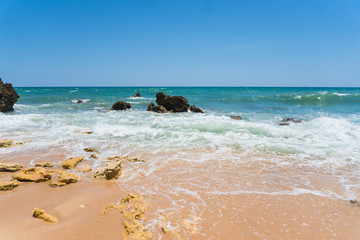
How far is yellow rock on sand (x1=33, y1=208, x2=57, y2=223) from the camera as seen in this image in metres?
3.02

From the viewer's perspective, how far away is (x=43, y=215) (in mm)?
3068

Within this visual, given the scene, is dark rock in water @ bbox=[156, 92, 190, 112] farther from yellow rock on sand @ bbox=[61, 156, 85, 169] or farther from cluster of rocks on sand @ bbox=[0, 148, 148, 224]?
cluster of rocks on sand @ bbox=[0, 148, 148, 224]

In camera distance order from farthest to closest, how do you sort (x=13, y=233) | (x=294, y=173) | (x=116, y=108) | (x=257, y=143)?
(x=116, y=108) → (x=257, y=143) → (x=294, y=173) → (x=13, y=233)

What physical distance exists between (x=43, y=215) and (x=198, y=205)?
2.20 m

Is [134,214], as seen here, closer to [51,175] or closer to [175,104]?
[51,175]

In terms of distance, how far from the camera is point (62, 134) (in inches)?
339

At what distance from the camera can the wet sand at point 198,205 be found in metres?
2.85

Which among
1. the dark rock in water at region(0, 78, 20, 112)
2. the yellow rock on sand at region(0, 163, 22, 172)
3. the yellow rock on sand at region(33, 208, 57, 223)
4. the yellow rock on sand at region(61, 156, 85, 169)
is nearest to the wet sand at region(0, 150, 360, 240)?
the yellow rock on sand at region(33, 208, 57, 223)

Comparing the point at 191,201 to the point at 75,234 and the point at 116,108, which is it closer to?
the point at 75,234

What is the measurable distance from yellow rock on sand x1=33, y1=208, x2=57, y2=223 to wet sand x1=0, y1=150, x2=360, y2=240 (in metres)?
0.07

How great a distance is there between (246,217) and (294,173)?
2359mm

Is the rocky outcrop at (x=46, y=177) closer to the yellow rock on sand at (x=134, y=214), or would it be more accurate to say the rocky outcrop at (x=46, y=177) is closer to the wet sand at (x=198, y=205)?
the wet sand at (x=198, y=205)

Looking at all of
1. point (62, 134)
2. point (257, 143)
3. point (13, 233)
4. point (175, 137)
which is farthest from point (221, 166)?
point (62, 134)

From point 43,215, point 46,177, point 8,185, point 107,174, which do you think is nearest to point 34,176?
point 46,177
